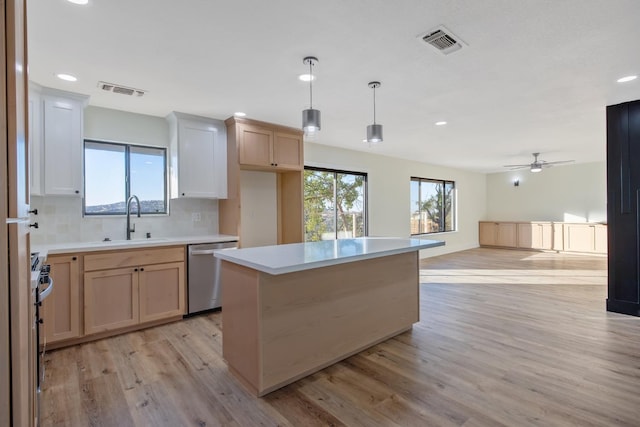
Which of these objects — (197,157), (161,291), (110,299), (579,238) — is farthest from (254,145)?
(579,238)

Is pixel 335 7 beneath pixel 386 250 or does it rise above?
above

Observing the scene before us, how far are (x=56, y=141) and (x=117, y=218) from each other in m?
0.96

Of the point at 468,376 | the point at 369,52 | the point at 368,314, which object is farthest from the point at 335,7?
the point at 468,376

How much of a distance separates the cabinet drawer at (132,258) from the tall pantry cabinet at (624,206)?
489 cm

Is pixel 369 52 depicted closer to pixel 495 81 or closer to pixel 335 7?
pixel 335 7

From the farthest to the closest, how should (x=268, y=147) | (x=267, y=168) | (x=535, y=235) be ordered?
(x=535, y=235) → (x=267, y=168) → (x=268, y=147)

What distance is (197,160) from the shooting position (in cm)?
387

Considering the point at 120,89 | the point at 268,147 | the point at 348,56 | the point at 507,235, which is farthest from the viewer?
the point at 507,235

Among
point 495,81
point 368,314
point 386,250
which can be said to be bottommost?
point 368,314

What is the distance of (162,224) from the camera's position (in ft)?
12.8

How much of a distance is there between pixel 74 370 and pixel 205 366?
0.99 m

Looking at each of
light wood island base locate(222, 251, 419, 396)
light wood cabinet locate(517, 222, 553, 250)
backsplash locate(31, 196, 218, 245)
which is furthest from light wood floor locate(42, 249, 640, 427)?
light wood cabinet locate(517, 222, 553, 250)

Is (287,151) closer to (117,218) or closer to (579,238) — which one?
(117,218)

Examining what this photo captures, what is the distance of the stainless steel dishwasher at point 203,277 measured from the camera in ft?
11.6
